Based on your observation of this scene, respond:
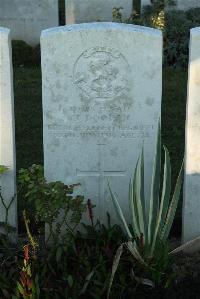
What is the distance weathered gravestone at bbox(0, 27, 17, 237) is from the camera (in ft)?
13.9

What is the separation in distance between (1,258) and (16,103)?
3949mm

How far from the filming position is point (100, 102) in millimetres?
4348

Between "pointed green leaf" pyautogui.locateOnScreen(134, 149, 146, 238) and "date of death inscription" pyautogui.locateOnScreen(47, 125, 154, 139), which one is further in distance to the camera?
"date of death inscription" pyautogui.locateOnScreen(47, 125, 154, 139)

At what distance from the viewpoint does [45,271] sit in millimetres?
3975

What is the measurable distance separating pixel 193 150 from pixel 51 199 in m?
1.03

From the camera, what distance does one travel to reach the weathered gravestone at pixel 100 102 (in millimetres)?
4195

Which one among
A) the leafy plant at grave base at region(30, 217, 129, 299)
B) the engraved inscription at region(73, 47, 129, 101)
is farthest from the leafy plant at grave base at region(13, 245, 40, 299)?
the engraved inscription at region(73, 47, 129, 101)

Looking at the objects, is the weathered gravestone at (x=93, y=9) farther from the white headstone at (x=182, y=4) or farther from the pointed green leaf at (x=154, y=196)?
the pointed green leaf at (x=154, y=196)

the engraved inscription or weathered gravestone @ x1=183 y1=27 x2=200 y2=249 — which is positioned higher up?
the engraved inscription

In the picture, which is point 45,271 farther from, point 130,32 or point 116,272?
point 130,32

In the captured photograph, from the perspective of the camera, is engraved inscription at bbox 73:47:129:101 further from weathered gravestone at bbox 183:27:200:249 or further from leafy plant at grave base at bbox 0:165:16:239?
leafy plant at grave base at bbox 0:165:16:239

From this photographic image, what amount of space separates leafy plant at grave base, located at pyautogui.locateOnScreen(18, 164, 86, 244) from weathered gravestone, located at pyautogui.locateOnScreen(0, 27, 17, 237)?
0.21 m

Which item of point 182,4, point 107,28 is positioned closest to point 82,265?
point 107,28

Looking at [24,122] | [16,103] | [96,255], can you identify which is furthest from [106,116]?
[16,103]
